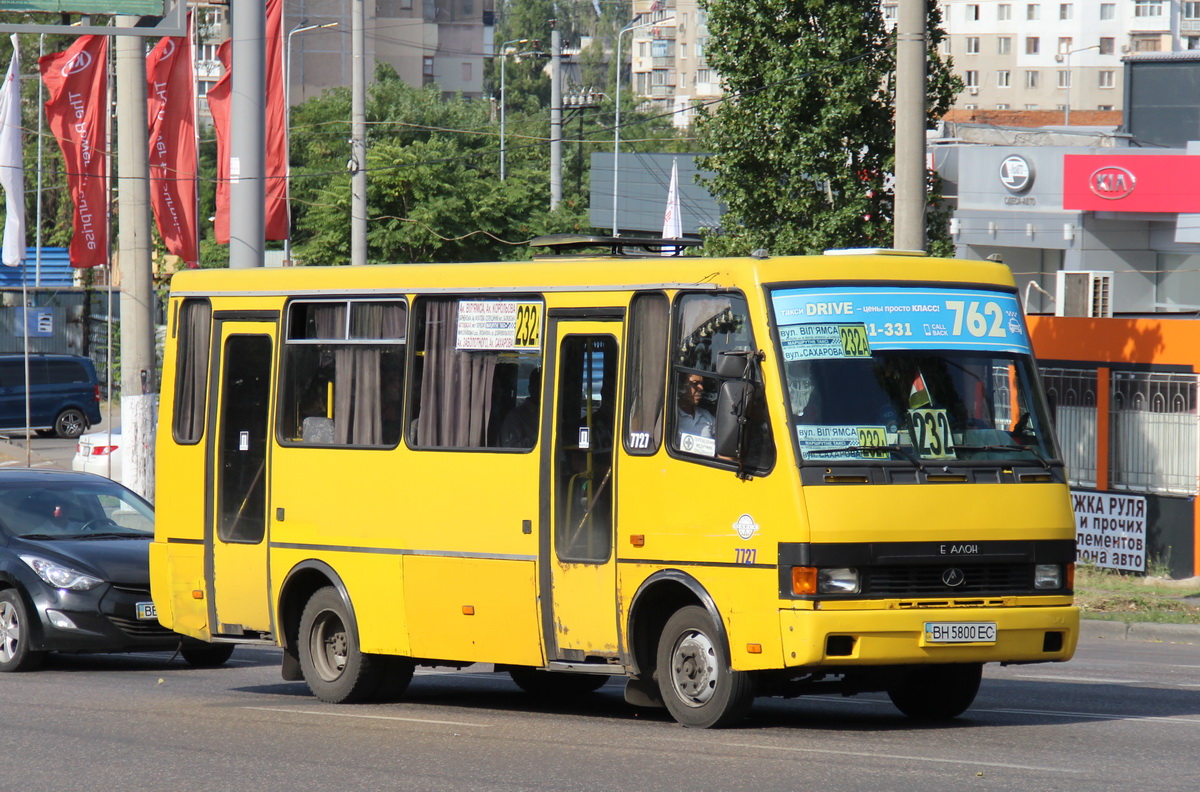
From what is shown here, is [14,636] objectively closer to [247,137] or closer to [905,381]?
[247,137]

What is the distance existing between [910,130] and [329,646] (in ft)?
27.8

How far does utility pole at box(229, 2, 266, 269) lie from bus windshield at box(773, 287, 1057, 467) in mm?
11117

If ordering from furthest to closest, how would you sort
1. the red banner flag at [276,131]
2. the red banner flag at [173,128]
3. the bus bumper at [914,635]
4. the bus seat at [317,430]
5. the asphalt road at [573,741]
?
the red banner flag at [276,131]
the red banner flag at [173,128]
the bus seat at [317,430]
the bus bumper at [914,635]
the asphalt road at [573,741]

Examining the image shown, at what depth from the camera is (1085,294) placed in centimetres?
2233

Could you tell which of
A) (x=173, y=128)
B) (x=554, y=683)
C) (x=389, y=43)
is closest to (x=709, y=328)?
(x=554, y=683)

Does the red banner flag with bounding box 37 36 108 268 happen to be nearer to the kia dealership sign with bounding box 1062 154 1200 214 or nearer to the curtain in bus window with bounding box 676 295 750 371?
the curtain in bus window with bounding box 676 295 750 371

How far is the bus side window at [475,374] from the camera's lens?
34.4 feet

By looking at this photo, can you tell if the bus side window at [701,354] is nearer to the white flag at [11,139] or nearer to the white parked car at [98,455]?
the white parked car at [98,455]

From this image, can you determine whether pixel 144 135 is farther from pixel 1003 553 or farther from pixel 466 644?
pixel 1003 553

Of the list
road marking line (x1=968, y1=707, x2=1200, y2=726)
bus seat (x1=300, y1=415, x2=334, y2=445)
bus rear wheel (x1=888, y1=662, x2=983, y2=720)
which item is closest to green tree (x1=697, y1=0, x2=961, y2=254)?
bus seat (x1=300, y1=415, x2=334, y2=445)

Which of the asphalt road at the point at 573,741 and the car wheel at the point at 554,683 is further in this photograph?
the car wheel at the point at 554,683

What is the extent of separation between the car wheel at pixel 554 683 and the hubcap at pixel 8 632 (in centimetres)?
444

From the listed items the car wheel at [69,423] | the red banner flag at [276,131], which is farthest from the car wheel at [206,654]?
the car wheel at [69,423]

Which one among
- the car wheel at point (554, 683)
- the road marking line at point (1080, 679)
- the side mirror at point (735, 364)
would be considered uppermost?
the side mirror at point (735, 364)
